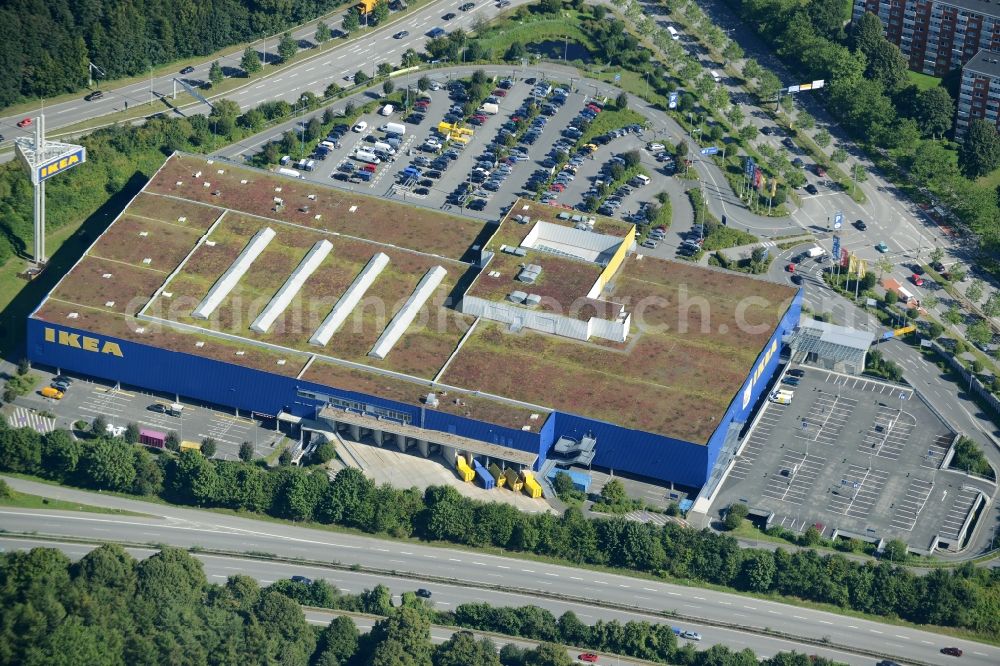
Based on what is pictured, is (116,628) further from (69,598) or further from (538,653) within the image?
(538,653)

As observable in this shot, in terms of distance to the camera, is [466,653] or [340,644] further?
[340,644]

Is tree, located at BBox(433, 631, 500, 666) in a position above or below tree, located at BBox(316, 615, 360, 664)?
above

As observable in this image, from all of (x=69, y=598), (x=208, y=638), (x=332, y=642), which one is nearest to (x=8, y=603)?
(x=69, y=598)

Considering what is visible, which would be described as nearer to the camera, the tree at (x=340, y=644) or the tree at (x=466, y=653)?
the tree at (x=466, y=653)

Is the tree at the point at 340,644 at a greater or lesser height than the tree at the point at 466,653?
lesser

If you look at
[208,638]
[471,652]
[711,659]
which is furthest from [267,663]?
[711,659]

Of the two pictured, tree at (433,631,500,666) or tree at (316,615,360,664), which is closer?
tree at (433,631,500,666)

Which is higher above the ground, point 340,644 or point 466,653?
point 466,653

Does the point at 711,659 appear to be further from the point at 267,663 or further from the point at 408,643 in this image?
the point at 267,663

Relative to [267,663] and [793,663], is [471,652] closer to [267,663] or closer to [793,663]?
[267,663]
